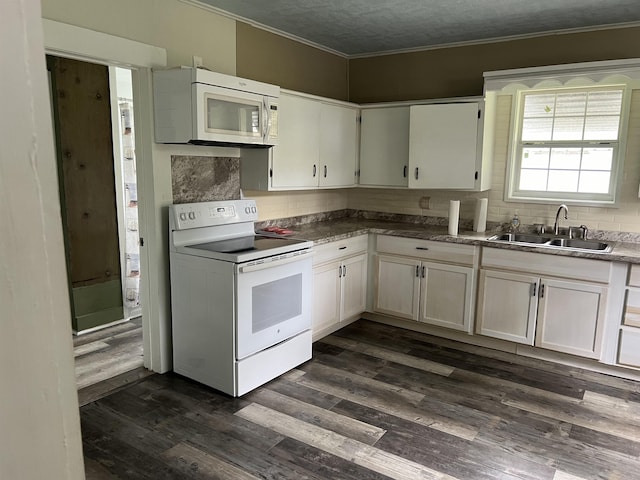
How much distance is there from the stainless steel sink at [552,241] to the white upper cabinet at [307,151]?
151 cm

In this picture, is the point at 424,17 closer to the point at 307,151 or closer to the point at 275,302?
the point at 307,151

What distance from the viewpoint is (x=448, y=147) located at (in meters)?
4.21

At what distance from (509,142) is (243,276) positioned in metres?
2.75

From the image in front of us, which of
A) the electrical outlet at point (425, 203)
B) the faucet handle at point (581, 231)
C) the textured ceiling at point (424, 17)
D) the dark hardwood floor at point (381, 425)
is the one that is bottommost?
the dark hardwood floor at point (381, 425)

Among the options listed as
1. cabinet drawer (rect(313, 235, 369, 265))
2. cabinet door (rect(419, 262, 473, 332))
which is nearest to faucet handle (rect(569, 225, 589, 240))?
cabinet door (rect(419, 262, 473, 332))

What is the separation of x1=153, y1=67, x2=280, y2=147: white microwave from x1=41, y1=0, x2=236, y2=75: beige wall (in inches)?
11.1

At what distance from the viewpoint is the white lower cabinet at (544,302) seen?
3461 mm

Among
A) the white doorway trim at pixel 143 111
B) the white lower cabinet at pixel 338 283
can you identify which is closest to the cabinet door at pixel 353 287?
the white lower cabinet at pixel 338 283

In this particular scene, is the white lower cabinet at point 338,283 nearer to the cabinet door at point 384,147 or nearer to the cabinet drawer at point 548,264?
the cabinet door at point 384,147

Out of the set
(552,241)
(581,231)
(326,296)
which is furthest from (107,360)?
(581,231)

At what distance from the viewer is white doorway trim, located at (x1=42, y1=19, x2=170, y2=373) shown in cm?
266

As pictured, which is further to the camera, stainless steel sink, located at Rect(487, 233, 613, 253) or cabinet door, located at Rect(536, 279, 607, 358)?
stainless steel sink, located at Rect(487, 233, 613, 253)

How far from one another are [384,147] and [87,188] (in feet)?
8.89

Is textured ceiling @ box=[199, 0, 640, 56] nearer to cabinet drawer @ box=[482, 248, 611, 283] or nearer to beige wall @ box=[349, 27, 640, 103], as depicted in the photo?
beige wall @ box=[349, 27, 640, 103]
